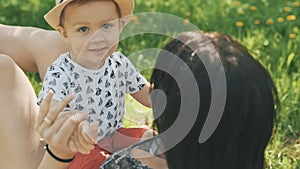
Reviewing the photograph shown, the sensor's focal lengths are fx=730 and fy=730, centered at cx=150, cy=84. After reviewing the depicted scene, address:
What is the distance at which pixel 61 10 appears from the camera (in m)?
2.25

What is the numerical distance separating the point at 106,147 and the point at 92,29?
1.26 feet

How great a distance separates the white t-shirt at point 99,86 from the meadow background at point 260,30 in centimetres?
90

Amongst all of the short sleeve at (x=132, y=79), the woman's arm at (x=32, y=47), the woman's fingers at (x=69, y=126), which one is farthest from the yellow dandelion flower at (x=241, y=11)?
the woman's fingers at (x=69, y=126)

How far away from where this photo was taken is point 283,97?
3549 mm

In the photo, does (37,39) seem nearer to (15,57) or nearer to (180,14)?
(15,57)

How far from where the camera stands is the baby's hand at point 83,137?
1773mm

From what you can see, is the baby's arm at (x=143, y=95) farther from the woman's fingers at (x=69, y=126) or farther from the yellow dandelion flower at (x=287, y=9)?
the yellow dandelion flower at (x=287, y=9)

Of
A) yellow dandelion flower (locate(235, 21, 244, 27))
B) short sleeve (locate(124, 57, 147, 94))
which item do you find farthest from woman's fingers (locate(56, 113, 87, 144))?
yellow dandelion flower (locate(235, 21, 244, 27))

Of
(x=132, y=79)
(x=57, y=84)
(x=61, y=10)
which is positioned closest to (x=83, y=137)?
(x=57, y=84)

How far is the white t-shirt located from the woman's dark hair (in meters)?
0.53

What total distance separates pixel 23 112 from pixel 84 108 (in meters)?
0.24

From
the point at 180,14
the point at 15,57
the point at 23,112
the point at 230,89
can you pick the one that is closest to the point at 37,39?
the point at 15,57

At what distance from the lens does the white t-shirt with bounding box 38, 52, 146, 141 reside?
7.43ft

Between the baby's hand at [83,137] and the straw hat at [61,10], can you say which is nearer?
the baby's hand at [83,137]
